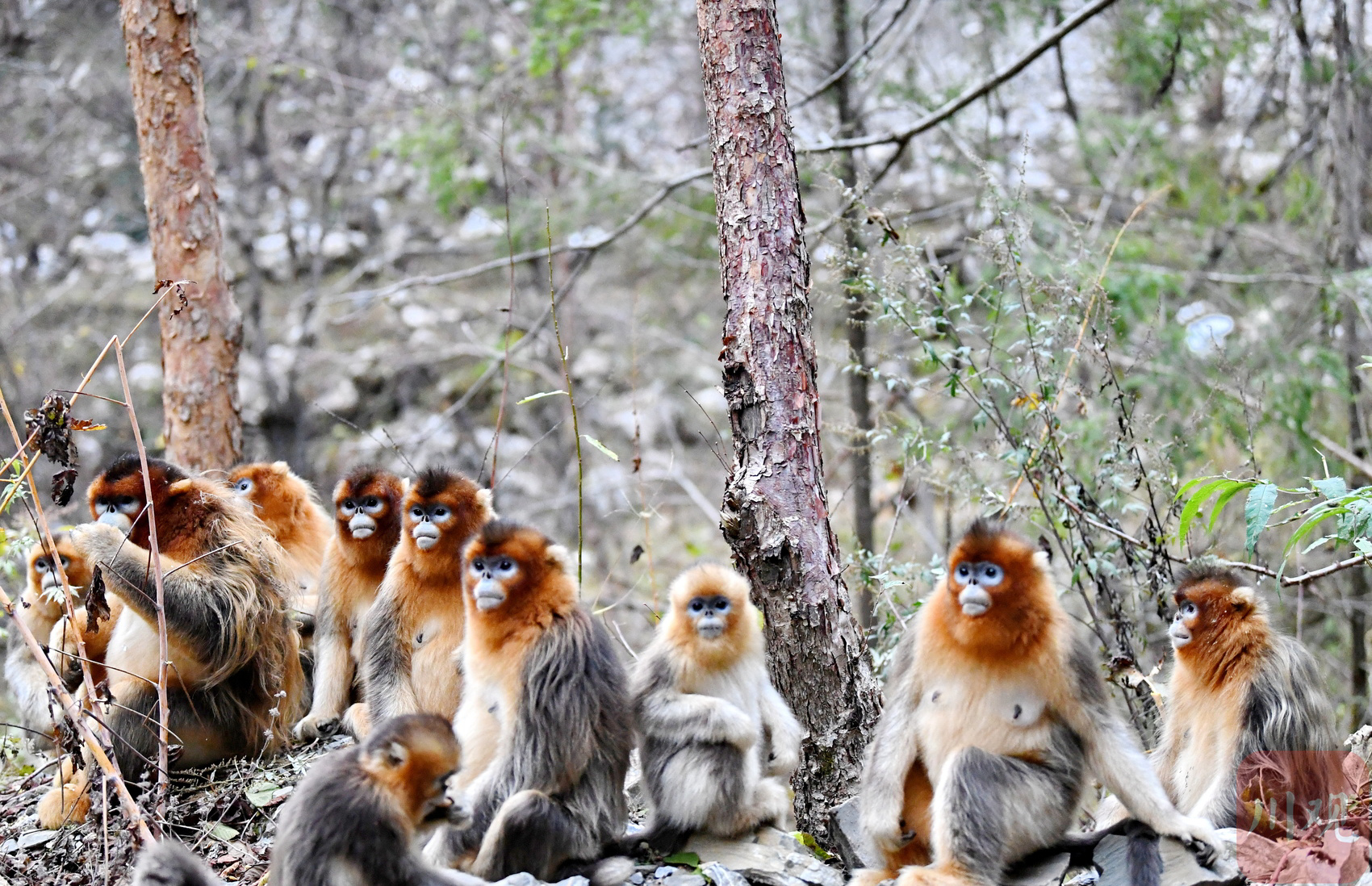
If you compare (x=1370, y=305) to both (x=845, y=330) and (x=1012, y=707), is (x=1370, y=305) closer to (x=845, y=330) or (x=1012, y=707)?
(x=845, y=330)

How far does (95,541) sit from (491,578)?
5.33ft

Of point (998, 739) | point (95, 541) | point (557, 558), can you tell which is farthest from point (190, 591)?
point (998, 739)

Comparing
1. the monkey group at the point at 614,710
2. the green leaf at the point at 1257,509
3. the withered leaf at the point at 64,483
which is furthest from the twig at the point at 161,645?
the green leaf at the point at 1257,509

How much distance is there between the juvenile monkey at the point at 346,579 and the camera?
478 centimetres

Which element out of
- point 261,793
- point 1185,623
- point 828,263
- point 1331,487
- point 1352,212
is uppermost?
point 1352,212

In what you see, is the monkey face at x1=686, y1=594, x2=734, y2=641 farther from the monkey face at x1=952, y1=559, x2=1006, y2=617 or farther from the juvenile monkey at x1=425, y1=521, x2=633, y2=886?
the monkey face at x1=952, y1=559, x2=1006, y2=617

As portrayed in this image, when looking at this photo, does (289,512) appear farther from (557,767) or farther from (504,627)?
(557,767)

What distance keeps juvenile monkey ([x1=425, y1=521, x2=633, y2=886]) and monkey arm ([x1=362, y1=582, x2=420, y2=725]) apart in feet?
2.28

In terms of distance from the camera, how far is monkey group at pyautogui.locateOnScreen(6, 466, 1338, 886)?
10.6 ft

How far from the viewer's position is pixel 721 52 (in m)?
4.35

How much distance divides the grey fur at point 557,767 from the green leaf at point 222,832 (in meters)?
1.35

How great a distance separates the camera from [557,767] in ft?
11.5

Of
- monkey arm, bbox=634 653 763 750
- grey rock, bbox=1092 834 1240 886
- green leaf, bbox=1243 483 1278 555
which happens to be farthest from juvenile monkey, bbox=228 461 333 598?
green leaf, bbox=1243 483 1278 555

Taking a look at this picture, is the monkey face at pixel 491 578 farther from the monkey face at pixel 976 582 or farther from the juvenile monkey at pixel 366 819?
the monkey face at pixel 976 582
